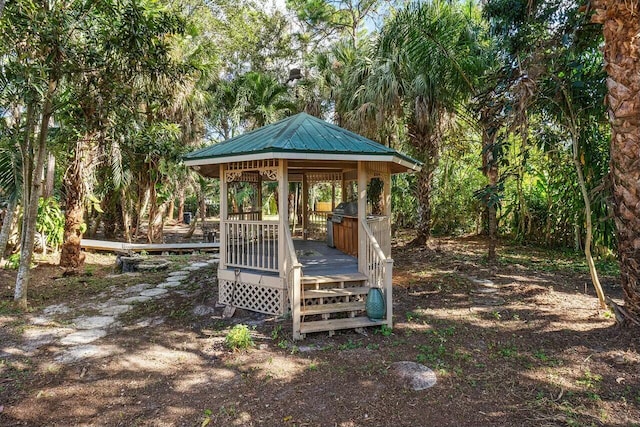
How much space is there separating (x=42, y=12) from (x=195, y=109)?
8.90 metres

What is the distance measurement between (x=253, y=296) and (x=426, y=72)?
7.57 meters

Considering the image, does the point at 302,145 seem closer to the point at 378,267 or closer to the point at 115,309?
the point at 378,267

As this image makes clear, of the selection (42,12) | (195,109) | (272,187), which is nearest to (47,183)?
(195,109)

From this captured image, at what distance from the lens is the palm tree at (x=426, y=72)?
906 centimetres

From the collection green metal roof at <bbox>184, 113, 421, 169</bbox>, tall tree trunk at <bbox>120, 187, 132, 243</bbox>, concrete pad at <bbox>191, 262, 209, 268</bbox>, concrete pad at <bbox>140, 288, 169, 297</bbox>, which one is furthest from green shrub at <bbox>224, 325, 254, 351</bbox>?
tall tree trunk at <bbox>120, 187, 132, 243</bbox>

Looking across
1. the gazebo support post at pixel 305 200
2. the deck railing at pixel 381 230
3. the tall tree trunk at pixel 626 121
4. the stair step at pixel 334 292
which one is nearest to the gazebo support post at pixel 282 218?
the stair step at pixel 334 292

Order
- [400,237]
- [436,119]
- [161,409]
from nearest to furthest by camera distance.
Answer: [161,409], [436,119], [400,237]

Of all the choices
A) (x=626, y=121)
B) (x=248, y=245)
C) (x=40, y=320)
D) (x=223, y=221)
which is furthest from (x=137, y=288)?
(x=626, y=121)

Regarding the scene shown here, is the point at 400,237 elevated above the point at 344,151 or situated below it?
below

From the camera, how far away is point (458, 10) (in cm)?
993

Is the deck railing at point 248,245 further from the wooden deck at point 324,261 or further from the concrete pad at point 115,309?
the concrete pad at point 115,309

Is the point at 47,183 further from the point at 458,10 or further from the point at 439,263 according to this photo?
the point at 458,10

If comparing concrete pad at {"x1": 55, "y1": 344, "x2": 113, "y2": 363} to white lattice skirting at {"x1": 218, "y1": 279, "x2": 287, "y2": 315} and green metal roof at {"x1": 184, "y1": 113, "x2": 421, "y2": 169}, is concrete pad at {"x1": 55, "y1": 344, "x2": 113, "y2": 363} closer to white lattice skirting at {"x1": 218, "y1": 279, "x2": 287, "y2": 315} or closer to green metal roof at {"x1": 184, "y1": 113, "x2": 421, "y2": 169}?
white lattice skirting at {"x1": 218, "y1": 279, "x2": 287, "y2": 315}

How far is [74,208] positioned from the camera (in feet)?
32.8
